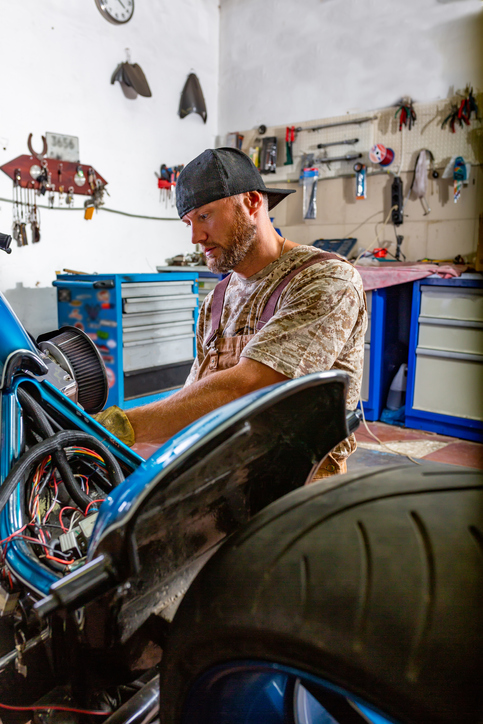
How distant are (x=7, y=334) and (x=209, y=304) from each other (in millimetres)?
815

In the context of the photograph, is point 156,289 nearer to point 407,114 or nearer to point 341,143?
point 341,143

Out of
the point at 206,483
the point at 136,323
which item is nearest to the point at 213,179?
the point at 206,483

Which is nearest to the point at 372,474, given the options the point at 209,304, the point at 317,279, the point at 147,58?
the point at 317,279

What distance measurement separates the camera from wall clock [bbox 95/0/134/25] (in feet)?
12.6

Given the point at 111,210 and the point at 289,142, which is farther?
the point at 289,142

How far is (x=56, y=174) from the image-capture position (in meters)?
3.64

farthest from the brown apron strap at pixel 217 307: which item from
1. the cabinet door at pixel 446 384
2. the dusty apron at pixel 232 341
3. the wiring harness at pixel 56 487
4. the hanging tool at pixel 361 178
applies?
the hanging tool at pixel 361 178

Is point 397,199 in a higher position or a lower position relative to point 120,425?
higher

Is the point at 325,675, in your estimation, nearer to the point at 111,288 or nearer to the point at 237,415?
the point at 237,415

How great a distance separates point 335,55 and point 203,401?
3985mm

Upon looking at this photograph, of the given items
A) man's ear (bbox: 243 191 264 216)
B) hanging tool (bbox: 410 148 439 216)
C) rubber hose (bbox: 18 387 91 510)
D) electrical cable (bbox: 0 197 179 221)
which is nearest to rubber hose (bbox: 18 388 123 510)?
rubber hose (bbox: 18 387 91 510)

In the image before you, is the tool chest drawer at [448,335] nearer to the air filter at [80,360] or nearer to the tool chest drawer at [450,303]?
the tool chest drawer at [450,303]

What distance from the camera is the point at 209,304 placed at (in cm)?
167

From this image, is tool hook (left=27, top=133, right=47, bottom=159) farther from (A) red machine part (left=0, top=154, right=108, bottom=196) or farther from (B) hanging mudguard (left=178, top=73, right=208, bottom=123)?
(B) hanging mudguard (left=178, top=73, right=208, bottom=123)
